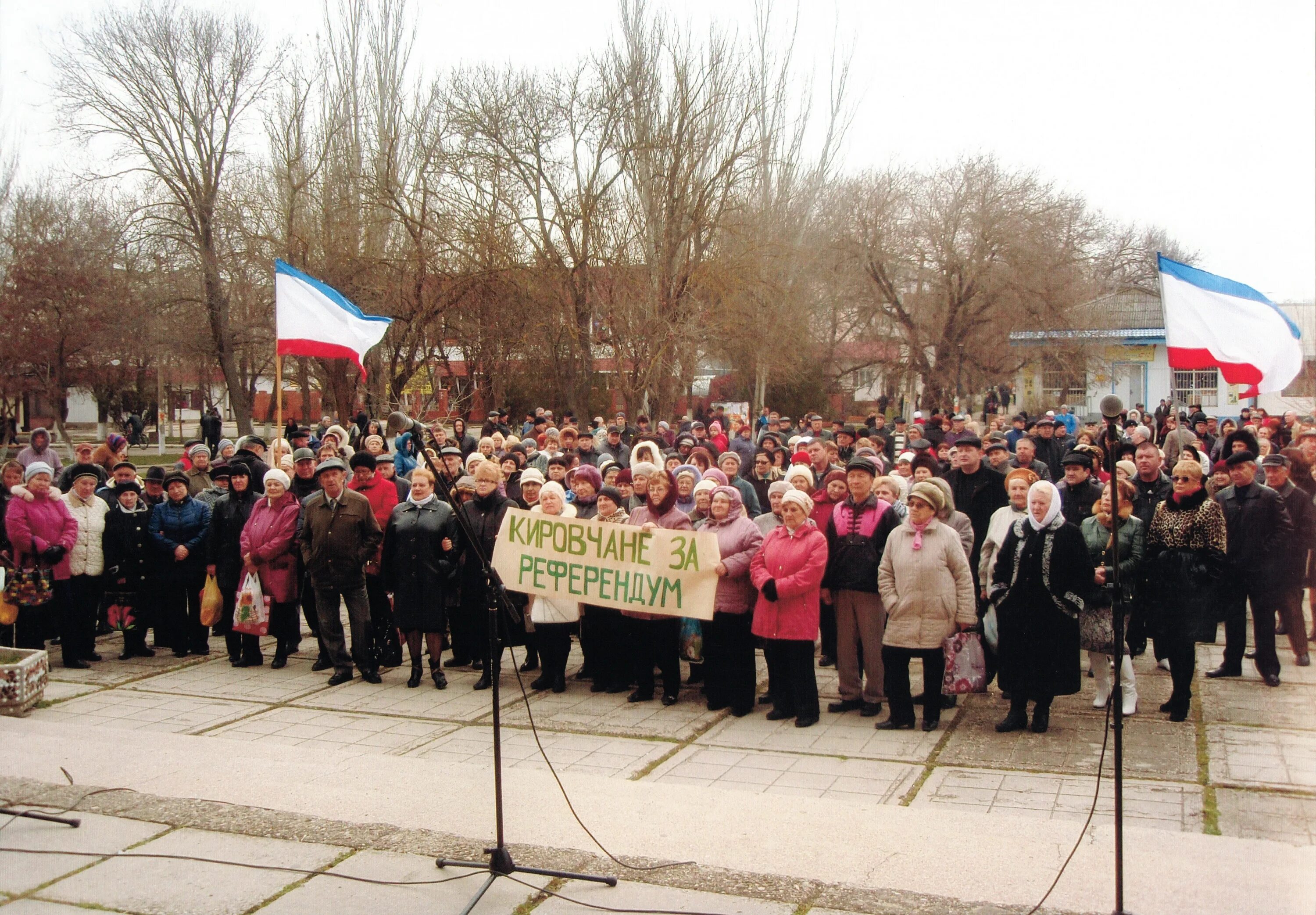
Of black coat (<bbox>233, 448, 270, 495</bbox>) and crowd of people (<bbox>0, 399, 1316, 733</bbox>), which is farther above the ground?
black coat (<bbox>233, 448, 270, 495</bbox>)

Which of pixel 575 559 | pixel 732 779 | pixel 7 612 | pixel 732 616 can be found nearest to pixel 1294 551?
pixel 732 616

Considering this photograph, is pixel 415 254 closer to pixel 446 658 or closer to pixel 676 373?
pixel 676 373

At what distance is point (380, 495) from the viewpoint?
33.3ft

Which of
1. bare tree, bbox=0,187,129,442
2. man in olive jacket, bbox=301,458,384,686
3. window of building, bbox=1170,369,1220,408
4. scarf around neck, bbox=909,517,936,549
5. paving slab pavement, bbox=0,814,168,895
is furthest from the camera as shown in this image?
window of building, bbox=1170,369,1220,408

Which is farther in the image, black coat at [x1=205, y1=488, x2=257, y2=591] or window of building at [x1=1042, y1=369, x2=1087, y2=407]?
window of building at [x1=1042, y1=369, x2=1087, y2=407]

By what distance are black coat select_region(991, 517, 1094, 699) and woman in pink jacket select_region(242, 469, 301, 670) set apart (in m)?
5.65

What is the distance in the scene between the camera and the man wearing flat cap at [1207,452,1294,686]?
8523 millimetres

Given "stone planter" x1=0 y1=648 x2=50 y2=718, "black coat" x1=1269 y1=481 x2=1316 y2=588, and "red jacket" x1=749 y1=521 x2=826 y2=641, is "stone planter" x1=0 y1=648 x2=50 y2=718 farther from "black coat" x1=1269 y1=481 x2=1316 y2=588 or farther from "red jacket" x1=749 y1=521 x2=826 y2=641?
"black coat" x1=1269 y1=481 x2=1316 y2=588

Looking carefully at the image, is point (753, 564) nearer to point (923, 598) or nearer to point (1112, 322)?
point (923, 598)

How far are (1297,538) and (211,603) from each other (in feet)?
28.6

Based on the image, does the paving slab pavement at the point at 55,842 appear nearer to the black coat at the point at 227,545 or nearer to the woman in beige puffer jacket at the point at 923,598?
the black coat at the point at 227,545

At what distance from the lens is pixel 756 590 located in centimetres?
801

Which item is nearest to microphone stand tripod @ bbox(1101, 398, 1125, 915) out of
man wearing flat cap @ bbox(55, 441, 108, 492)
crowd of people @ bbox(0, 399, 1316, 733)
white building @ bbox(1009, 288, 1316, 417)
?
crowd of people @ bbox(0, 399, 1316, 733)

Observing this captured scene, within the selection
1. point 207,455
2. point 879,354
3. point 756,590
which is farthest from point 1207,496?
point 879,354
